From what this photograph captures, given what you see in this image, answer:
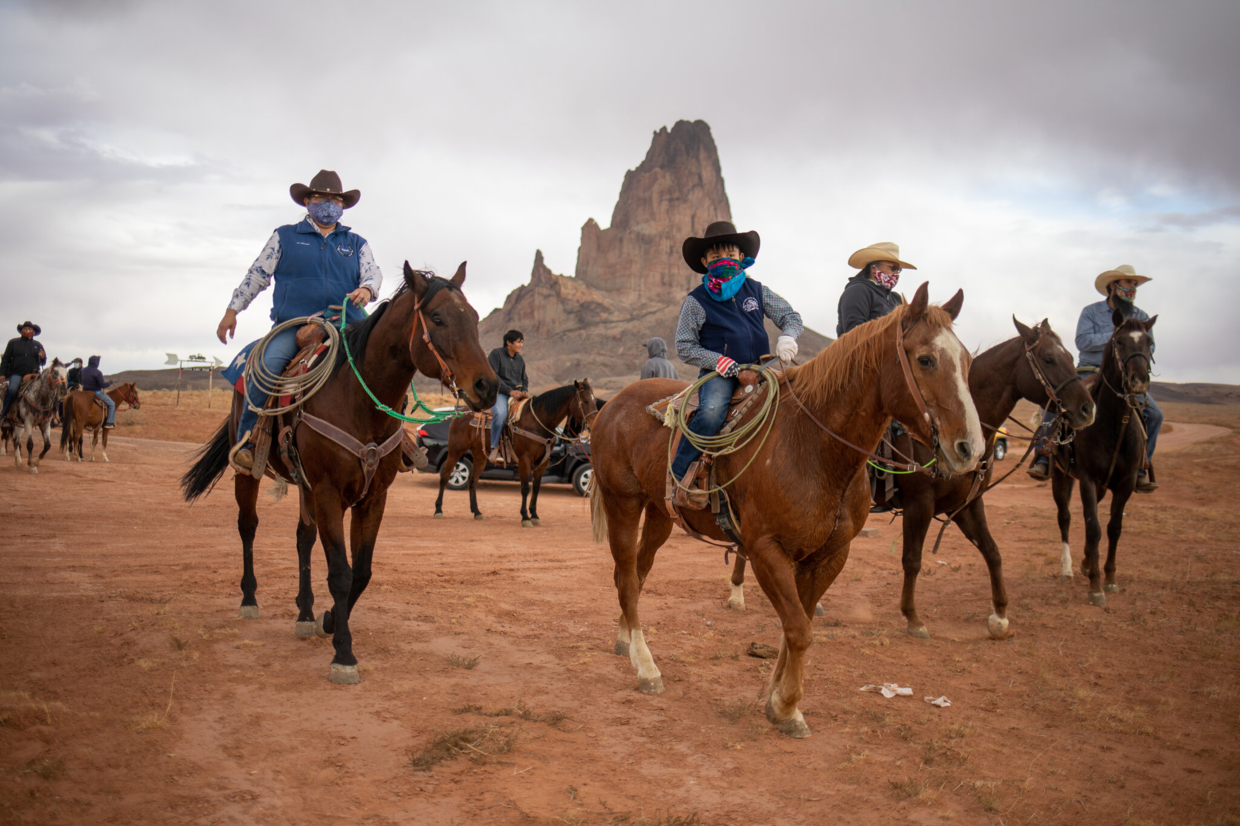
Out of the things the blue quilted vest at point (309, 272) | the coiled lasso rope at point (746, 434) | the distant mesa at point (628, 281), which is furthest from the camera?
the distant mesa at point (628, 281)

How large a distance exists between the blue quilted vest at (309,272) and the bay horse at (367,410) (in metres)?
0.81

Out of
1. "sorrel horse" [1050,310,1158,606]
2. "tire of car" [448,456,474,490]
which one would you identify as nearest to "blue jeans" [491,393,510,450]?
"tire of car" [448,456,474,490]

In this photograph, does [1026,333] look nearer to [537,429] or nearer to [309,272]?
[309,272]

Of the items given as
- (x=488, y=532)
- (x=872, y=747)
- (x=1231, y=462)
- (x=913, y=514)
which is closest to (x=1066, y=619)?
(x=913, y=514)

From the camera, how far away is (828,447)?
420 centimetres

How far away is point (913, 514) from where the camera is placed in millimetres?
6492

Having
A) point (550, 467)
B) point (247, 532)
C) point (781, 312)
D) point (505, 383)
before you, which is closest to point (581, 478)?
point (550, 467)

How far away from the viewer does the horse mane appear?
4020mm

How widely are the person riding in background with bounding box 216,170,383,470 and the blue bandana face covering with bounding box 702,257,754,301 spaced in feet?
8.79

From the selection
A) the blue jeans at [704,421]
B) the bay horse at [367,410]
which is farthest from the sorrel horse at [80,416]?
the blue jeans at [704,421]

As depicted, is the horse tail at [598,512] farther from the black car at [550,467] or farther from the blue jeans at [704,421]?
the black car at [550,467]

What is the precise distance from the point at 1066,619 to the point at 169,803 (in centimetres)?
740

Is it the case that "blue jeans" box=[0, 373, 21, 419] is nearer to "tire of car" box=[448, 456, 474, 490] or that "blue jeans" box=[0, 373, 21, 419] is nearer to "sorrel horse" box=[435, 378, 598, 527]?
"tire of car" box=[448, 456, 474, 490]

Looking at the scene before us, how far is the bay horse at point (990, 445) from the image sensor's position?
6.42 metres
